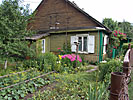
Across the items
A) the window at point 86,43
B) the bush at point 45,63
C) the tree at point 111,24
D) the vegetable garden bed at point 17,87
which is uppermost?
the tree at point 111,24

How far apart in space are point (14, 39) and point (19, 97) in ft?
11.5

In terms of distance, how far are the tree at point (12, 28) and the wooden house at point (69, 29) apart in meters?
1.52

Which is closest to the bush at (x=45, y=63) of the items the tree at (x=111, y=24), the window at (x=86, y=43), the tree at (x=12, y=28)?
the tree at (x=12, y=28)

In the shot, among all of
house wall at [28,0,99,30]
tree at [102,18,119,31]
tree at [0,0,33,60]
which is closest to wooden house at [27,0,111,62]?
house wall at [28,0,99,30]

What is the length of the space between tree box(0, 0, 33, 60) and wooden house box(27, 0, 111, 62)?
4.99 ft

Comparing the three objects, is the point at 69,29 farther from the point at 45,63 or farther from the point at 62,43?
the point at 45,63

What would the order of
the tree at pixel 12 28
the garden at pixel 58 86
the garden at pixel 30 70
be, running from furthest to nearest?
the tree at pixel 12 28 → the garden at pixel 30 70 → the garden at pixel 58 86

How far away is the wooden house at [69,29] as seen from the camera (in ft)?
30.7

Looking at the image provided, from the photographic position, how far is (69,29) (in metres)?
10.9

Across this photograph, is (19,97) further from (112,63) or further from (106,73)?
(112,63)

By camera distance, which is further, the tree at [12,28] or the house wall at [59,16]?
the house wall at [59,16]

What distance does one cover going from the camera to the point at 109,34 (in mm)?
11719

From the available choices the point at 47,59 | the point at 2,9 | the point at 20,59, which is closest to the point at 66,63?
the point at 47,59

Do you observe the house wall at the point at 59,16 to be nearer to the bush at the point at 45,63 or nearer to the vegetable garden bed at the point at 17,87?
the bush at the point at 45,63
